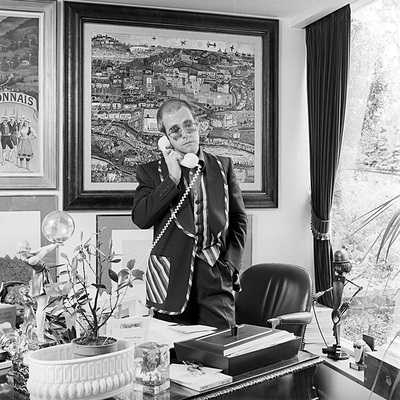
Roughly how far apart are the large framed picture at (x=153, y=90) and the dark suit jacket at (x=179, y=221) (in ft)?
3.41

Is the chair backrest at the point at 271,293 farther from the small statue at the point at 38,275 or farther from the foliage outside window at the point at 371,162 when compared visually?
the small statue at the point at 38,275

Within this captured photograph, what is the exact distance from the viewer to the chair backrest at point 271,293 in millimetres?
2967

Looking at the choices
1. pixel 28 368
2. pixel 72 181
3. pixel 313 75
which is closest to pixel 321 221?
pixel 313 75

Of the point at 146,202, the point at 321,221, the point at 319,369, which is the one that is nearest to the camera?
the point at 146,202

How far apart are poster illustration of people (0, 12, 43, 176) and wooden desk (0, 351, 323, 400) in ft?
7.51

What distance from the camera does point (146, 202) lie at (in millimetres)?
3051

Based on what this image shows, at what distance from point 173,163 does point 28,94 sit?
4.74 feet

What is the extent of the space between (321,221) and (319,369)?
1.12m

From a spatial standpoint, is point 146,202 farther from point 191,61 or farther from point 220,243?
point 191,61

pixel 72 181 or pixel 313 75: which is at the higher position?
pixel 313 75

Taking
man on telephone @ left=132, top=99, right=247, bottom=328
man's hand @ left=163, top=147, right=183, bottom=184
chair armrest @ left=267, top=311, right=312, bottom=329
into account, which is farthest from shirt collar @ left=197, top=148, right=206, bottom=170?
chair armrest @ left=267, top=311, right=312, bottom=329

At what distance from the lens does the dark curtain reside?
4.09 metres

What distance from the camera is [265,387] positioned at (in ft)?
6.32

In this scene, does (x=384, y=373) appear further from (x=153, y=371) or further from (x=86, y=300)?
(x=86, y=300)
